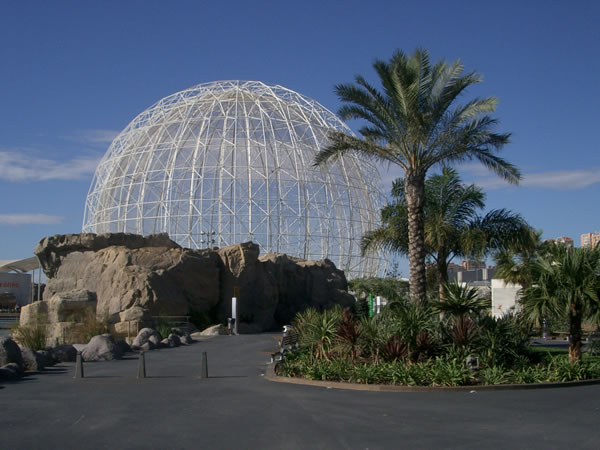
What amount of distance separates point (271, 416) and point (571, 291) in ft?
27.1

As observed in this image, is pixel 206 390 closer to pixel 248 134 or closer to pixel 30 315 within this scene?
pixel 30 315

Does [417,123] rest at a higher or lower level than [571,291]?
higher

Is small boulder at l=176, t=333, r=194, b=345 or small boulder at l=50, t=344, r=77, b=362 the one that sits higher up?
small boulder at l=50, t=344, r=77, b=362

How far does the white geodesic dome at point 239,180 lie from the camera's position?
4291 cm

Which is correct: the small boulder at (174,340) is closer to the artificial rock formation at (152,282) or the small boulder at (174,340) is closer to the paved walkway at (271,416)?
the artificial rock formation at (152,282)

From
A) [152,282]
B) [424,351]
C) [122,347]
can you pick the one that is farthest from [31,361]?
[152,282]

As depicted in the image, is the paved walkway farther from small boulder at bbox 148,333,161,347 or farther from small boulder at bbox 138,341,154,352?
small boulder at bbox 148,333,161,347

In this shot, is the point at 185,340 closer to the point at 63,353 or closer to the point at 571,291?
the point at 63,353

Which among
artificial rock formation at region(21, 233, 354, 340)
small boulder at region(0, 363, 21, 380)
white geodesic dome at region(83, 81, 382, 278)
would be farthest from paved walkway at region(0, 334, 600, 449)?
white geodesic dome at region(83, 81, 382, 278)

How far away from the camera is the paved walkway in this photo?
727 cm

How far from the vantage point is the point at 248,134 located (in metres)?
44.5

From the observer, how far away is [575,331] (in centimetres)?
1425

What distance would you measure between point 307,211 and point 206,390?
32959 mm

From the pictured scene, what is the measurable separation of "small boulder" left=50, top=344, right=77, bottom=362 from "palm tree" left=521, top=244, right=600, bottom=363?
38.9 ft
